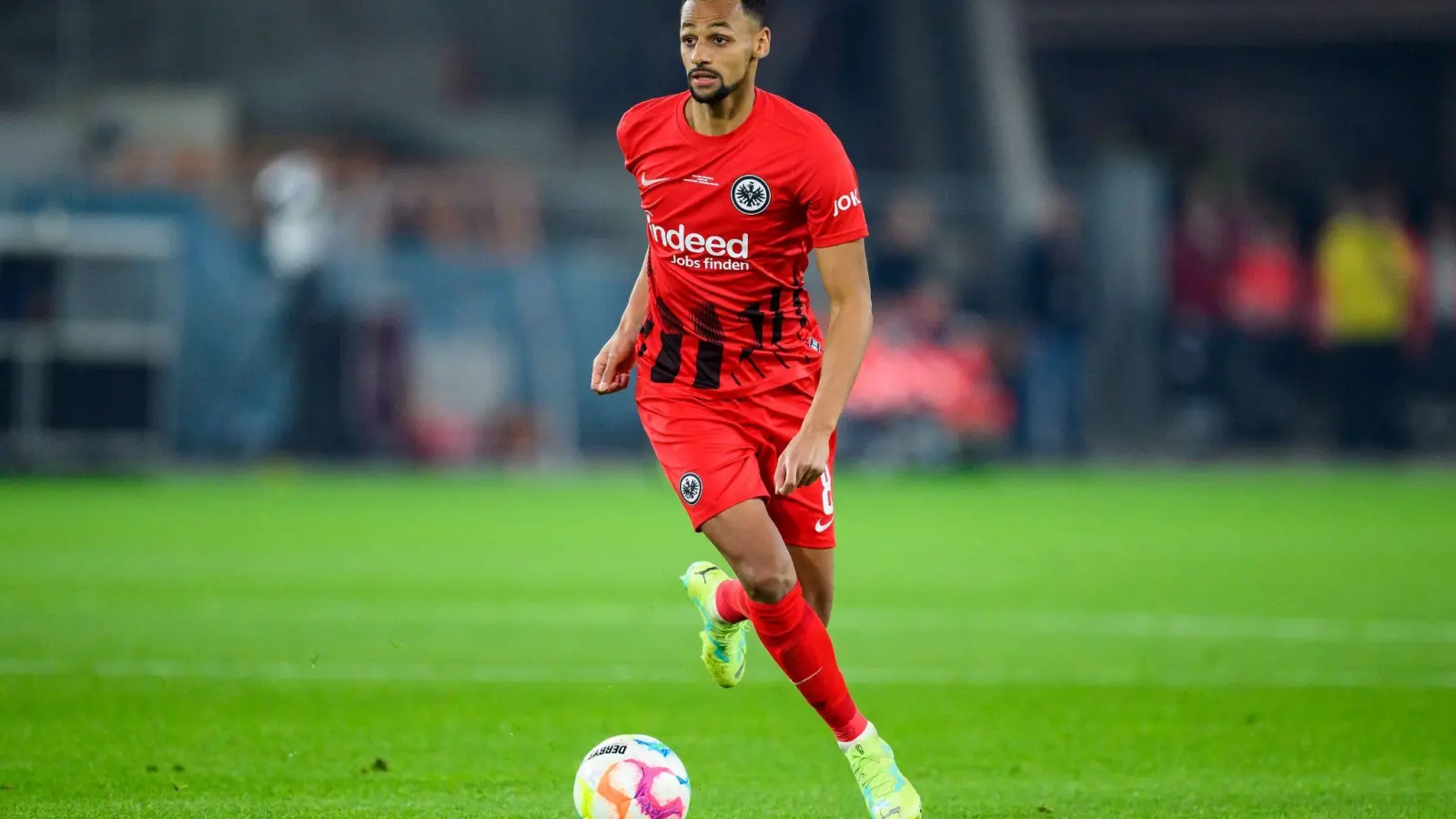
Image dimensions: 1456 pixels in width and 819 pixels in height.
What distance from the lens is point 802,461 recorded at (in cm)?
532

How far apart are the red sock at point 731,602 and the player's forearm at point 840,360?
2.95ft

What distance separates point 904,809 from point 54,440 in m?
15.7

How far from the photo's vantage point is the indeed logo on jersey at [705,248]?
18.7 feet

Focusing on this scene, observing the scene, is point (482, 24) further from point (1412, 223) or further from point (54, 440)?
point (1412, 223)

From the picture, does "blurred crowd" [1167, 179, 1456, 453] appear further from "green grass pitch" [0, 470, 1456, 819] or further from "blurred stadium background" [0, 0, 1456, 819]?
"green grass pitch" [0, 470, 1456, 819]

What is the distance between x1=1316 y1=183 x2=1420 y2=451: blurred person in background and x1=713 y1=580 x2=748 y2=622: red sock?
17855 mm

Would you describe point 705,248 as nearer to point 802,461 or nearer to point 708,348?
point 708,348

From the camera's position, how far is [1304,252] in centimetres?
2472

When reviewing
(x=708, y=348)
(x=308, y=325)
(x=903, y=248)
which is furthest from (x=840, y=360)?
(x=903, y=248)

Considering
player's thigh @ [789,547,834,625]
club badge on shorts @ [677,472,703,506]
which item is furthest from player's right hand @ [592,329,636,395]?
player's thigh @ [789,547,834,625]

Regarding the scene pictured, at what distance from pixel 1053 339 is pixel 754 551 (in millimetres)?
17067

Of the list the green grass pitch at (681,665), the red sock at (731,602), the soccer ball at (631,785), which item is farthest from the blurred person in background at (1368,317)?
the soccer ball at (631,785)

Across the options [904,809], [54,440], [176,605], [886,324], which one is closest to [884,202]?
[886,324]

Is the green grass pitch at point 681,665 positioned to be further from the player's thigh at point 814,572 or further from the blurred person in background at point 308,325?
the blurred person in background at point 308,325
